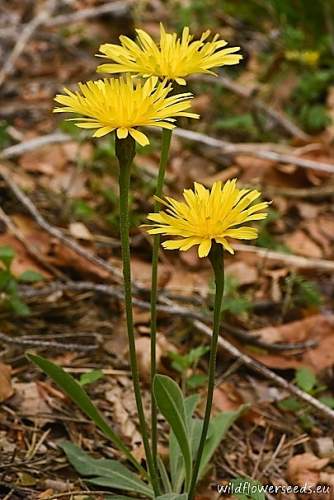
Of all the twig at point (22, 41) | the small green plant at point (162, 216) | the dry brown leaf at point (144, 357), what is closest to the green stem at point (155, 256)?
the small green plant at point (162, 216)

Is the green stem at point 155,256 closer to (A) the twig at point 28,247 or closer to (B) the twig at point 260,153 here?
(A) the twig at point 28,247

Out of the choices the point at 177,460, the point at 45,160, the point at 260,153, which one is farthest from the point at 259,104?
the point at 177,460

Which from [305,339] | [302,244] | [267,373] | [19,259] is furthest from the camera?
[302,244]

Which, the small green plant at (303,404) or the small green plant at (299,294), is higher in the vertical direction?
the small green plant at (299,294)

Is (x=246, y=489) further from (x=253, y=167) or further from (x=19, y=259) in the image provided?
(x=253, y=167)

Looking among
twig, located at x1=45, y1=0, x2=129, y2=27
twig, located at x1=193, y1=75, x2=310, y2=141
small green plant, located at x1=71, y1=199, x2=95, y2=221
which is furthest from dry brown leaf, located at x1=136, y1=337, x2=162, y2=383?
twig, located at x1=45, y1=0, x2=129, y2=27

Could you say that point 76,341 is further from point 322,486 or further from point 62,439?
point 322,486

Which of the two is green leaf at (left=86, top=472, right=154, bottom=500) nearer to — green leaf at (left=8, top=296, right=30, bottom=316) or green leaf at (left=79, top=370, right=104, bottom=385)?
green leaf at (left=79, top=370, right=104, bottom=385)
